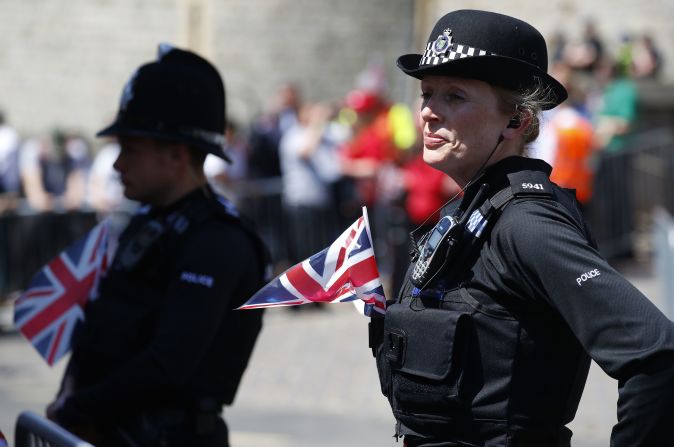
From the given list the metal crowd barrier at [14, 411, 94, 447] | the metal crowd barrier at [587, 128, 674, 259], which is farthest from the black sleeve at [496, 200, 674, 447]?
the metal crowd barrier at [587, 128, 674, 259]

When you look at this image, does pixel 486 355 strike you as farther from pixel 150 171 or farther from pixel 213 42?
pixel 213 42

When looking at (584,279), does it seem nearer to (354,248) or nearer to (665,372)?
(665,372)

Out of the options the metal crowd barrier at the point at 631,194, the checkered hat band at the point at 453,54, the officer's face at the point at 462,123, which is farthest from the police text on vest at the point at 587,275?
the metal crowd barrier at the point at 631,194

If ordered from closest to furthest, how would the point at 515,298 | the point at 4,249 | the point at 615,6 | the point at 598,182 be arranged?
the point at 515,298, the point at 4,249, the point at 598,182, the point at 615,6

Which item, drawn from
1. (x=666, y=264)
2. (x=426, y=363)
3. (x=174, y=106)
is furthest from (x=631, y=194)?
(x=426, y=363)

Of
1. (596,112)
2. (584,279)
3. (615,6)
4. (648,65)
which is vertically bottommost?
(584,279)

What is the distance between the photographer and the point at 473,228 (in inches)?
118

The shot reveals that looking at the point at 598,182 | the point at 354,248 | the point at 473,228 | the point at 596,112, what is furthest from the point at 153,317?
the point at 596,112

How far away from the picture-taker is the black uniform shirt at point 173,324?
3865mm

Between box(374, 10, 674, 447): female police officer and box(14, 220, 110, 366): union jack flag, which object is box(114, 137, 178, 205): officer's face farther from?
box(374, 10, 674, 447): female police officer

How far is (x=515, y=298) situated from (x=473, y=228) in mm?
211

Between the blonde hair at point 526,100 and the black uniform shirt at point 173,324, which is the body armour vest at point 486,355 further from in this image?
the black uniform shirt at point 173,324

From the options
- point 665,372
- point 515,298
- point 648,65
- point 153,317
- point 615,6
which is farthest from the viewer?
point 615,6

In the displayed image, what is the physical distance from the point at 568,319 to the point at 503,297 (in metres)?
0.19
